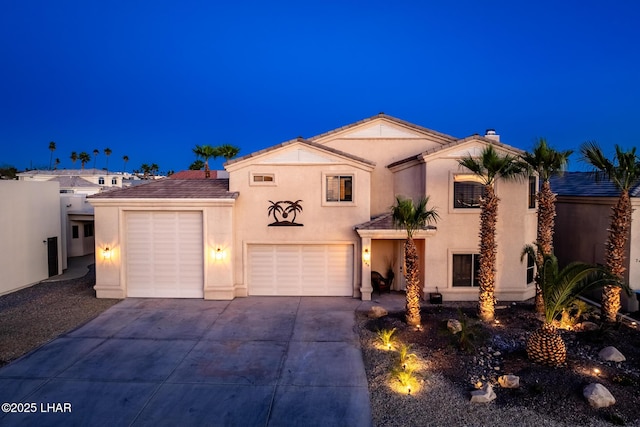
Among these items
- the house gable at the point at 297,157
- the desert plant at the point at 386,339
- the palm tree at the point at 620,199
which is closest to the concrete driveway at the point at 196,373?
the desert plant at the point at 386,339

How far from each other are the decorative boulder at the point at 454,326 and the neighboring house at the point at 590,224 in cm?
701

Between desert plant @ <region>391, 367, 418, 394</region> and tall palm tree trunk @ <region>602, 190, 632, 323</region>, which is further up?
tall palm tree trunk @ <region>602, 190, 632, 323</region>

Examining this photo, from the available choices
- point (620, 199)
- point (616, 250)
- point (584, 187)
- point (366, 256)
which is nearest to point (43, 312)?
point (366, 256)

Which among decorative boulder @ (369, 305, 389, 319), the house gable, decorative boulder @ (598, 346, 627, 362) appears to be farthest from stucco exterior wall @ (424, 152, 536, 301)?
decorative boulder @ (598, 346, 627, 362)

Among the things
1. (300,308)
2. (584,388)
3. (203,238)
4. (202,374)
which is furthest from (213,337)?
(584,388)

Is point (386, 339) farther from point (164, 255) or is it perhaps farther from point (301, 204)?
point (164, 255)

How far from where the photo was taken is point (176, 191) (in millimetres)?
15609

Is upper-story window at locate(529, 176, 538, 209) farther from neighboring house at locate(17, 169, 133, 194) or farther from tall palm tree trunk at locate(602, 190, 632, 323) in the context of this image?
neighboring house at locate(17, 169, 133, 194)

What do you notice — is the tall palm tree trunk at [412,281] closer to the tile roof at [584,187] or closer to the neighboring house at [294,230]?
the neighboring house at [294,230]

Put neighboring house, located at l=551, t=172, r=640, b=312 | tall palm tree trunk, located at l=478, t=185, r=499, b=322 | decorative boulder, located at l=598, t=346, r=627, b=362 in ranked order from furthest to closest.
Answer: neighboring house, located at l=551, t=172, r=640, b=312
tall palm tree trunk, located at l=478, t=185, r=499, b=322
decorative boulder, located at l=598, t=346, r=627, b=362

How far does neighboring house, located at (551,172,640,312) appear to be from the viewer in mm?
13656

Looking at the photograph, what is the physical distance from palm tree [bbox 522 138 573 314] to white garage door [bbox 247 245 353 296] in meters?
7.02

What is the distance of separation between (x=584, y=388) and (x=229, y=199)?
39.5ft

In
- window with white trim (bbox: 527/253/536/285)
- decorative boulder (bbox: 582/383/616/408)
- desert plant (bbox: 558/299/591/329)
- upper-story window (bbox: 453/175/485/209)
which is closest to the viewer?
decorative boulder (bbox: 582/383/616/408)
